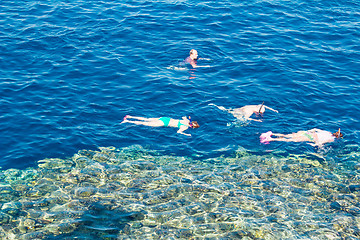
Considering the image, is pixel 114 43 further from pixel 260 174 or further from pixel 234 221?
pixel 234 221

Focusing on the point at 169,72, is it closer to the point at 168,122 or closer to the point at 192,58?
the point at 192,58

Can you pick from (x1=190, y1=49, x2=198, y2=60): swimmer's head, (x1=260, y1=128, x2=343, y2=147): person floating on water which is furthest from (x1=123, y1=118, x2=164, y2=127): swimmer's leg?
(x1=190, y1=49, x2=198, y2=60): swimmer's head

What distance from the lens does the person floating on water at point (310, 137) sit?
19.0 m

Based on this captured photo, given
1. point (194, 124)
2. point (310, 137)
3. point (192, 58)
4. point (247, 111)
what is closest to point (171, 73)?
point (192, 58)

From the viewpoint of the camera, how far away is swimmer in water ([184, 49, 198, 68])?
23.9 metres

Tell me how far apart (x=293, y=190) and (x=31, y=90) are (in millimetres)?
14012

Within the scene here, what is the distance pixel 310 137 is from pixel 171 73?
29.0 feet

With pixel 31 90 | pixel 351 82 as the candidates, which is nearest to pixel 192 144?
pixel 31 90

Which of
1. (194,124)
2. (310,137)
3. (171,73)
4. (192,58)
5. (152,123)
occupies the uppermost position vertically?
(192,58)

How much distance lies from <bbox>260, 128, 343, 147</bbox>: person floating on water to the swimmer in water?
23.4 feet

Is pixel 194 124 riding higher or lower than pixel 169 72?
lower

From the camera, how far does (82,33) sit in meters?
26.8

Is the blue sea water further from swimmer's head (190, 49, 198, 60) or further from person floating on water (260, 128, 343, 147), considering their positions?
swimmer's head (190, 49, 198, 60)

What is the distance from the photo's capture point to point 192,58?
950 inches
